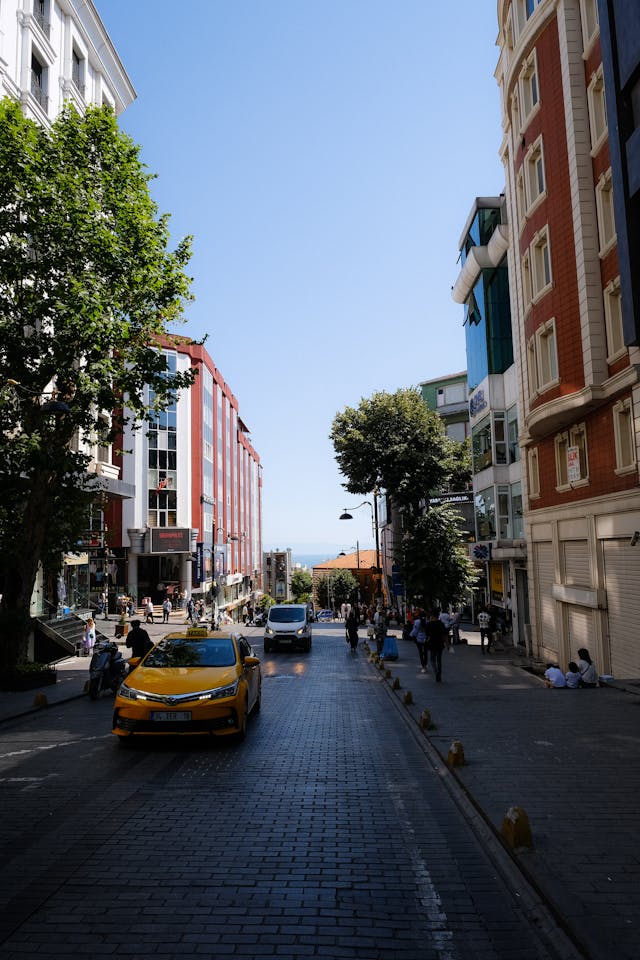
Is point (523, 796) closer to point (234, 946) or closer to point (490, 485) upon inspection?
point (234, 946)

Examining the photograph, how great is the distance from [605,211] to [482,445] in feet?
51.3

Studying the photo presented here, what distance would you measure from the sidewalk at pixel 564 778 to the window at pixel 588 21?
16614mm

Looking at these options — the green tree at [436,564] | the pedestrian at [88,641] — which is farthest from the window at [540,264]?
the pedestrian at [88,641]

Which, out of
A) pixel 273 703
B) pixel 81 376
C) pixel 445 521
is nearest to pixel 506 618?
pixel 445 521

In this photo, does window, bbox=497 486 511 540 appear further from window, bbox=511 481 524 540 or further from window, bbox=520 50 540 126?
window, bbox=520 50 540 126

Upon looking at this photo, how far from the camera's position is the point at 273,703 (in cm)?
1411

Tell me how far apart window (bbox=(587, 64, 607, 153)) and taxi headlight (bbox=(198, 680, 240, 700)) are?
643 inches

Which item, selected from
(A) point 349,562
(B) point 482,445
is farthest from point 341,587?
(B) point 482,445

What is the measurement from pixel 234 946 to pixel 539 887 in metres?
2.33

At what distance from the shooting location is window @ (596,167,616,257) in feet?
56.8

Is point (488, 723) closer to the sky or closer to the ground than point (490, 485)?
closer to the ground

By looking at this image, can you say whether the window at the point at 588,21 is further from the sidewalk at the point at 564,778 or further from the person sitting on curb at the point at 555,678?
the sidewalk at the point at 564,778

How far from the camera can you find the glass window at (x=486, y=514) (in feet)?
99.5

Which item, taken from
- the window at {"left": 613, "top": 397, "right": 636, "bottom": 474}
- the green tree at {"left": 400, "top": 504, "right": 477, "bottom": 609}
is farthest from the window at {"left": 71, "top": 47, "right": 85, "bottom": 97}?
the window at {"left": 613, "top": 397, "right": 636, "bottom": 474}
